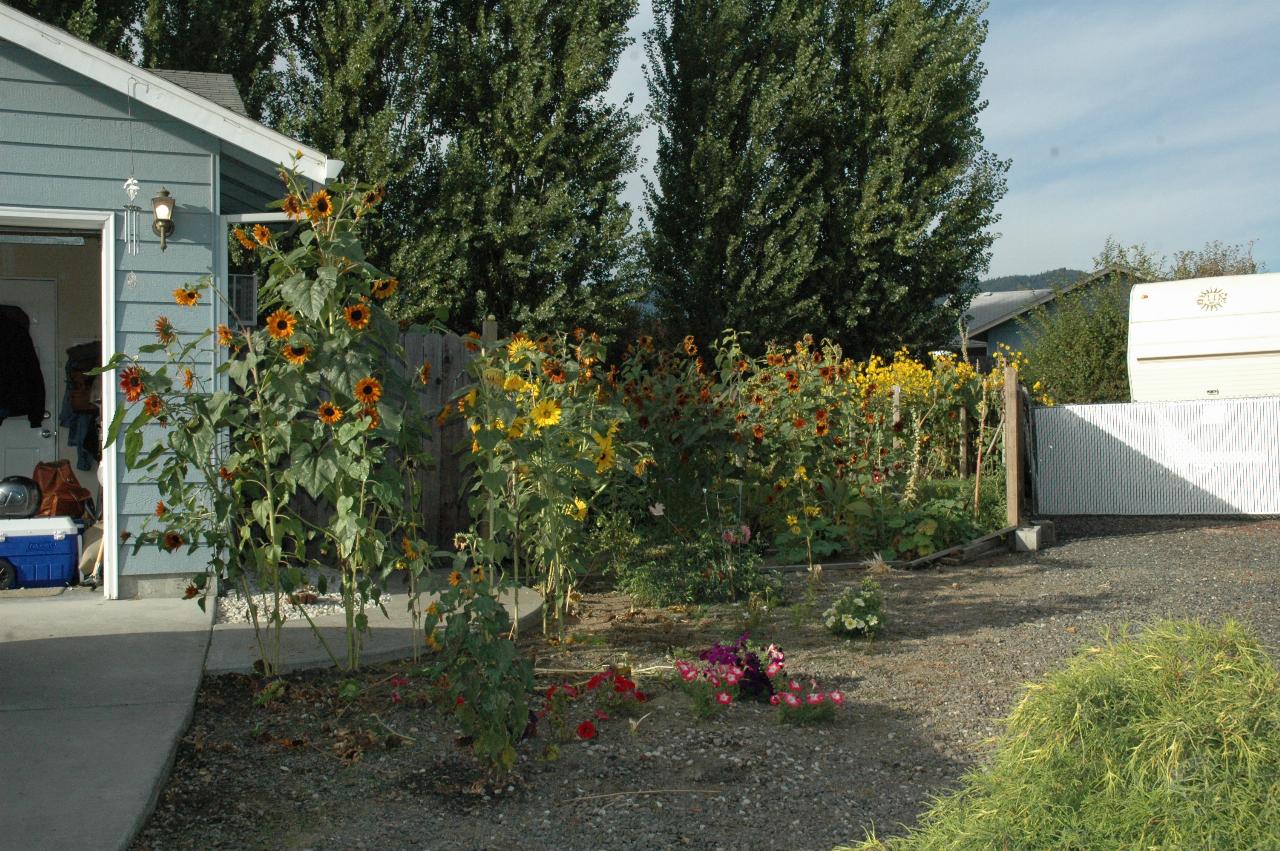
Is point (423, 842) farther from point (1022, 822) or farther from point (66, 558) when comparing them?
point (66, 558)

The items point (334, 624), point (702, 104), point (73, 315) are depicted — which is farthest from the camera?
point (702, 104)

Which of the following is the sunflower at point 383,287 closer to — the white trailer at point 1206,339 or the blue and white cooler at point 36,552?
the blue and white cooler at point 36,552

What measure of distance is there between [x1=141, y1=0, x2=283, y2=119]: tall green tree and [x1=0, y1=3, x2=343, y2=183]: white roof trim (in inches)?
359

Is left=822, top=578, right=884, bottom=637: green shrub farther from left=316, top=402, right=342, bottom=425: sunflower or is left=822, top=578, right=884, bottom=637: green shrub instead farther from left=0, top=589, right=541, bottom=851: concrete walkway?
left=316, top=402, right=342, bottom=425: sunflower

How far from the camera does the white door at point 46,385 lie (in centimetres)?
797

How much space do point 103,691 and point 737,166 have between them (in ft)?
47.6

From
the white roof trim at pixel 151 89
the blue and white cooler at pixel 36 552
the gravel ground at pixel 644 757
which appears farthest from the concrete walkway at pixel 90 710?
the white roof trim at pixel 151 89

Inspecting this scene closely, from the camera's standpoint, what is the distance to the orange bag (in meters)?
6.46

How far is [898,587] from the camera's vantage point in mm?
6699

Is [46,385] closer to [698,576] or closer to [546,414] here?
[698,576]

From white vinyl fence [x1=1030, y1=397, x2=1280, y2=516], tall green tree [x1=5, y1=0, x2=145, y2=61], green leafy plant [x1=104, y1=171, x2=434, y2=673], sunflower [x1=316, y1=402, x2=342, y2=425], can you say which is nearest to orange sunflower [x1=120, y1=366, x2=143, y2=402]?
green leafy plant [x1=104, y1=171, x2=434, y2=673]

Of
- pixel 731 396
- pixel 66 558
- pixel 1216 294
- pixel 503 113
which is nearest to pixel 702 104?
pixel 503 113

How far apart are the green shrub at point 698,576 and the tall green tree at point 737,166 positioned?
11424mm

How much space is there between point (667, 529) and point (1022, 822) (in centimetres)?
449
